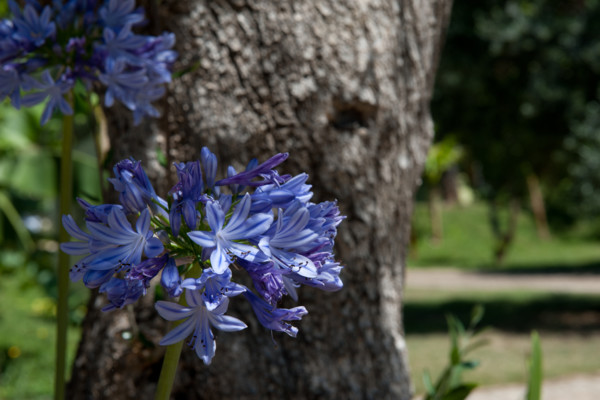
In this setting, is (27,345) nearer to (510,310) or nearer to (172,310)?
(510,310)

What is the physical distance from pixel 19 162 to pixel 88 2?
12.3 ft

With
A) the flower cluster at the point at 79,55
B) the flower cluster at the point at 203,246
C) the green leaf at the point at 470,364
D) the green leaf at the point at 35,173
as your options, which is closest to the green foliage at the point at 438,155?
the green leaf at the point at 35,173

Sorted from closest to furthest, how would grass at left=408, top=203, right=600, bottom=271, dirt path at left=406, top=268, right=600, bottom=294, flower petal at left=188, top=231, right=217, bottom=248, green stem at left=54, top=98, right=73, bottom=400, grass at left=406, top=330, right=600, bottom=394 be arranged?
flower petal at left=188, top=231, right=217, bottom=248 → green stem at left=54, top=98, right=73, bottom=400 → grass at left=406, top=330, right=600, bottom=394 → dirt path at left=406, top=268, right=600, bottom=294 → grass at left=408, top=203, right=600, bottom=271

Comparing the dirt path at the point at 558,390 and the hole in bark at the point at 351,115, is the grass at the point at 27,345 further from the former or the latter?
the hole in bark at the point at 351,115

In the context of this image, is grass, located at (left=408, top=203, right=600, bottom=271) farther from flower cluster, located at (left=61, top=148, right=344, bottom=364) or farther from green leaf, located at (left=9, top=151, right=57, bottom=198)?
flower cluster, located at (left=61, top=148, right=344, bottom=364)

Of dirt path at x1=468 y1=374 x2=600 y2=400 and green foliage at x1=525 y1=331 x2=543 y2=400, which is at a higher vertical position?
green foliage at x1=525 y1=331 x2=543 y2=400

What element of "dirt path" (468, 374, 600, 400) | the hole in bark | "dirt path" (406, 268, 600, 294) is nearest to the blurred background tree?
"dirt path" (468, 374, 600, 400)

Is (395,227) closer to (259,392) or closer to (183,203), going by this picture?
(259,392)

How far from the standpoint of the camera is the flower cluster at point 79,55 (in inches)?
66.8

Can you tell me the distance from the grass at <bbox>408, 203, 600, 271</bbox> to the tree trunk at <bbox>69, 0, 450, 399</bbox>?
15.6 metres

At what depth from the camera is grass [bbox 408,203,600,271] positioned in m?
18.5

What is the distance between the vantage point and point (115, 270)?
1.12m

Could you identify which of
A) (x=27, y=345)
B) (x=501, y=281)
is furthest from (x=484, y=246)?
(x=27, y=345)

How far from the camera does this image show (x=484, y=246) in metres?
20.7
